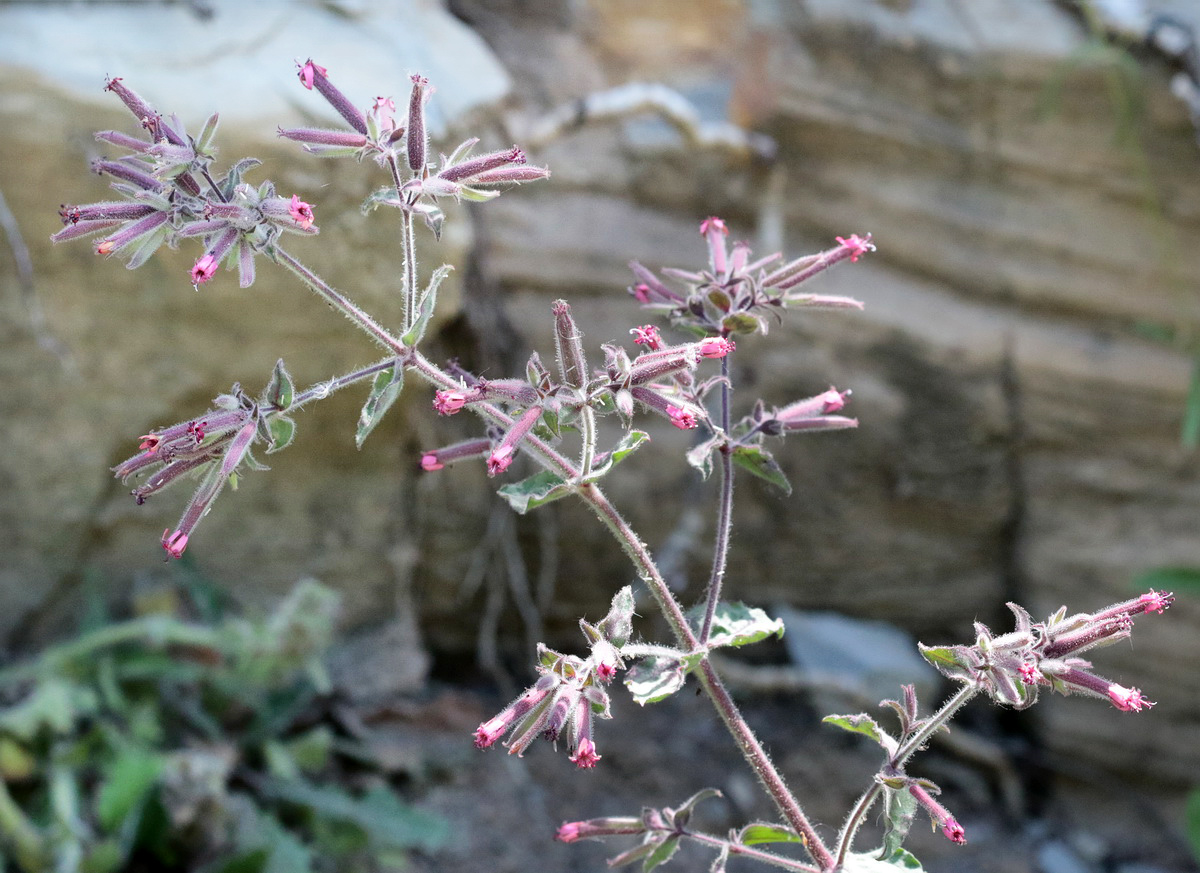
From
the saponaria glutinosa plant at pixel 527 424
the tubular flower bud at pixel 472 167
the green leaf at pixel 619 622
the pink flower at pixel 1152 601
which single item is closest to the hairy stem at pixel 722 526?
the saponaria glutinosa plant at pixel 527 424

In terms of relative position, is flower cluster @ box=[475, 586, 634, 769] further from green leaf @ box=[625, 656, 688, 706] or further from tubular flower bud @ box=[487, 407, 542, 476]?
tubular flower bud @ box=[487, 407, 542, 476]

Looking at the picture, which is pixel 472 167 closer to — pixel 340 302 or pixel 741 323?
pixel 340 302

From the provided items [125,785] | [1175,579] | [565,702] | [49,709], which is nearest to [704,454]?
[565,702]

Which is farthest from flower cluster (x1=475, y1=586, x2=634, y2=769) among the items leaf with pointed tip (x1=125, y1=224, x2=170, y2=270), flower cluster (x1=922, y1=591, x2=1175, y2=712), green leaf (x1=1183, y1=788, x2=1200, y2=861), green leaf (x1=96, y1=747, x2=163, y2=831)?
green leaf (x1=1183, y1=788, x2=1200, y2=861)

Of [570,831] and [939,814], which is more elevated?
[939,814]

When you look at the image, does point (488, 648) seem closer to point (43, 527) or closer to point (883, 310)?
point (43, 527)

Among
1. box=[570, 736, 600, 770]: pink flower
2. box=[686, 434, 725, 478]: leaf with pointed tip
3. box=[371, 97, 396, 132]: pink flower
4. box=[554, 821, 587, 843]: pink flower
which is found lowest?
box=[554, 821, 587, 843]: pink flower

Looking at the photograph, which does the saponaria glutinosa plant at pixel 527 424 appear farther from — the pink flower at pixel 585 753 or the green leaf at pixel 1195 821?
the green leaf at pixel 1195 821
